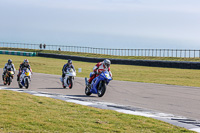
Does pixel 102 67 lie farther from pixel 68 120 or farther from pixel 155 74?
pixel 155 74

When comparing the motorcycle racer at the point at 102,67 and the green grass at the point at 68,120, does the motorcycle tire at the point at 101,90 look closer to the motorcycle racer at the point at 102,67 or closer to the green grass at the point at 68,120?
the motorcycle racer at the point at 102,67

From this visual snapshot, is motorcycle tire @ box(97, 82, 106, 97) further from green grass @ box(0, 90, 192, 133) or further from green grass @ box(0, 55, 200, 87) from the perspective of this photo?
green grass @ box(0, 55, 200, 87)

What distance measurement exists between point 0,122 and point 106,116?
Answer: 8.84ft

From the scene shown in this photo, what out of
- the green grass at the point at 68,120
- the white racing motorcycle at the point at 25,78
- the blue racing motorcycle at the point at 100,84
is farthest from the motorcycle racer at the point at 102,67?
the white racing motorcycle at the point at 25,78

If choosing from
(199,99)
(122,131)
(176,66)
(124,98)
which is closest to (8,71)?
(124,98)

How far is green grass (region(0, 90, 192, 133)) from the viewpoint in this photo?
26.3ft

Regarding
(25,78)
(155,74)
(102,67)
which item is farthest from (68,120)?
(155,74)

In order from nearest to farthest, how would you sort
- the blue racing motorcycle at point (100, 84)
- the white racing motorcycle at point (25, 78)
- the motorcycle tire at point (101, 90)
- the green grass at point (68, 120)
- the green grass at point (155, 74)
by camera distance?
the green grass at point (68, 120) → the blue racing motorcycle at point (100, 84) → the motorcycle tire at point (101, 90) → the white racing motorcycle at point (25, 78) → the green grass at point (155, 74)

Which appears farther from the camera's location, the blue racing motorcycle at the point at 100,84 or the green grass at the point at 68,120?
the blue racing motorcycle at the point at 100,84

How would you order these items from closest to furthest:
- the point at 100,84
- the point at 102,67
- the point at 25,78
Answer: the point at 102,67
the point at 100,84
the point at 25,78

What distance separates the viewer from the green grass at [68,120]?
8023 millimetres

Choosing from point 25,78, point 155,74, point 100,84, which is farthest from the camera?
point 155,74

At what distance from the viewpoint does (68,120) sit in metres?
8.91

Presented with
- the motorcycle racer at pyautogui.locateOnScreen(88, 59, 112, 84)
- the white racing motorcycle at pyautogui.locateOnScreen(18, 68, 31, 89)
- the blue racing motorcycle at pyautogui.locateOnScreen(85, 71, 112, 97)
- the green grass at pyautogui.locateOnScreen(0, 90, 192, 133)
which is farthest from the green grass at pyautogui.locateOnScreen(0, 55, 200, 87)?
the green grass at pyautogui.locateOnScreen(0, 90, 192, 133)
